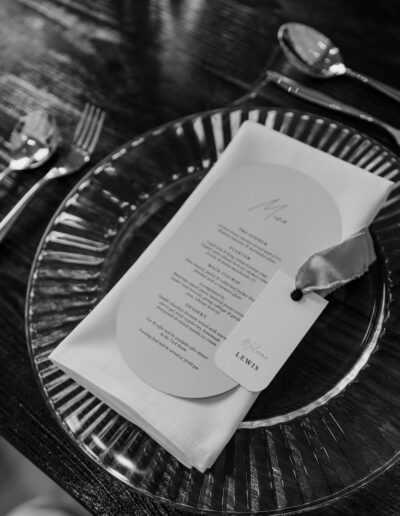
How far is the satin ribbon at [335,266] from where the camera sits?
16.5 inches

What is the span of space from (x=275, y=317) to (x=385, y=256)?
121 mm

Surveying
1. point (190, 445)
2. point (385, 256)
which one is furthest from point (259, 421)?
point (385, 256)

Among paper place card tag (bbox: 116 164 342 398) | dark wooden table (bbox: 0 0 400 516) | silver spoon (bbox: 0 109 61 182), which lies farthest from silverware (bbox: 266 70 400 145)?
silver spoon (bbox: 0 109 61 182)

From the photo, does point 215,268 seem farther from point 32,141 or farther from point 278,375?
point 32,141

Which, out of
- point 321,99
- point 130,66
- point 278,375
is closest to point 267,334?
point 278,375

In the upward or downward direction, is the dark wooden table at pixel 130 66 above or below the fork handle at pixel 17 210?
above

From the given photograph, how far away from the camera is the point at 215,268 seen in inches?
17.4

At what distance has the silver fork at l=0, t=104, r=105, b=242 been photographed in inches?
21.6

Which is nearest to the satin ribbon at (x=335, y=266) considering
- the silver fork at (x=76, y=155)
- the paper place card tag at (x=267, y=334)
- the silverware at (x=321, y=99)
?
the paper place card tag at (x=267, y=334)

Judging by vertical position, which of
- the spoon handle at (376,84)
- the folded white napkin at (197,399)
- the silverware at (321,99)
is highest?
the spoon handle at (376,84)

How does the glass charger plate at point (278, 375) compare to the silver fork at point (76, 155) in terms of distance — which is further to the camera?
the silver fork at point (76, 155)

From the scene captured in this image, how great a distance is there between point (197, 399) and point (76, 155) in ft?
1.05

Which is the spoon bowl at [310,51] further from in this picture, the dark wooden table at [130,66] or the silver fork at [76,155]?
the silver fork at [76,155]

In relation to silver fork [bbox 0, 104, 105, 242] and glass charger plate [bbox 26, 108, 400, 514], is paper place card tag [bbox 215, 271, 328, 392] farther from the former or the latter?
silver fork [bbox 0, 104, 105, 242]
